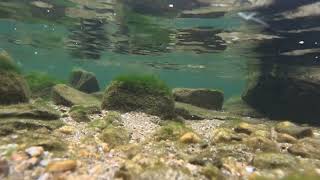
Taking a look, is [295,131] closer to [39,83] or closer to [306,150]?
[306,150]

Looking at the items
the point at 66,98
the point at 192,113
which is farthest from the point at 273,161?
the point at 66,98

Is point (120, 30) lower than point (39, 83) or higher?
higher

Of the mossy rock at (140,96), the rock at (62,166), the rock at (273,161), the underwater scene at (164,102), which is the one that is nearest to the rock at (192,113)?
the underwater scene at (164,102)

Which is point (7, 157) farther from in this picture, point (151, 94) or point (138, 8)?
point (138, 8)

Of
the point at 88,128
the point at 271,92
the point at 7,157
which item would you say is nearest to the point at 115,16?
the point at 271,92

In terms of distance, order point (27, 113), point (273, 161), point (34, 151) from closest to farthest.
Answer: point (34, 151) → point (273, 161) → point (27, 113)

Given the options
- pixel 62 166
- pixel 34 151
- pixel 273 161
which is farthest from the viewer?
pixel 273 161

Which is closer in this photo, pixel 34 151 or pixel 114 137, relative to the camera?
pixel 34 151

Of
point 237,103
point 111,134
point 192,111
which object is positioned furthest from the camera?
point 237,103
